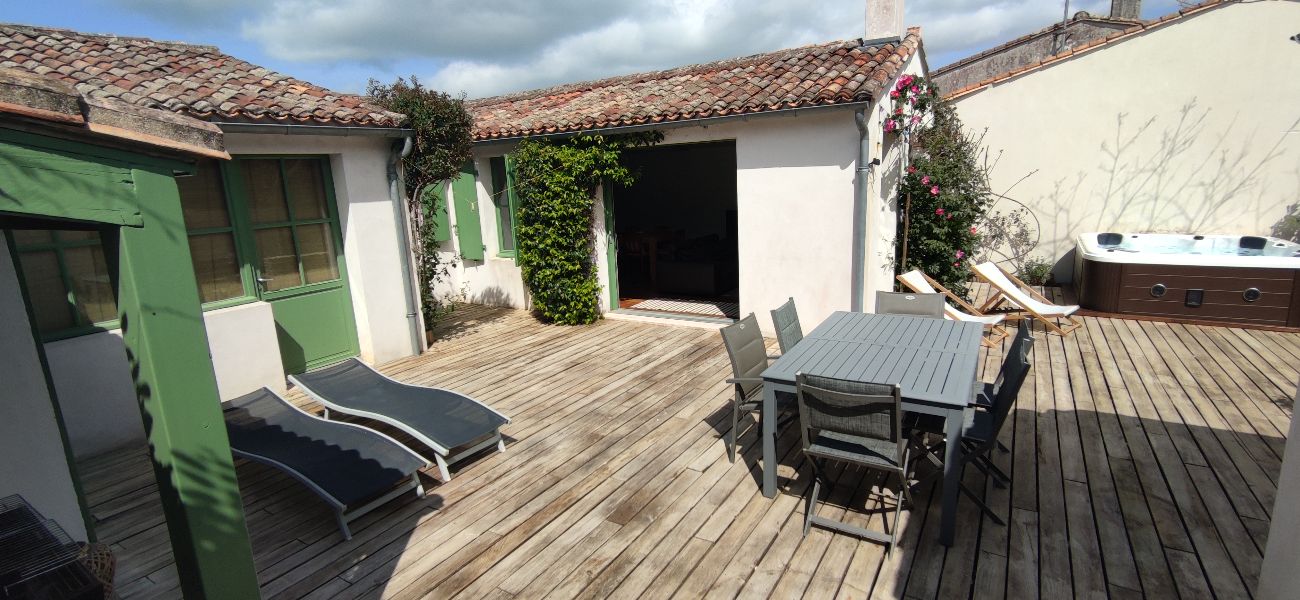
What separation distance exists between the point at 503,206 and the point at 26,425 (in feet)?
22.1

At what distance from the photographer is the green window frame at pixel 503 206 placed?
8.73 m

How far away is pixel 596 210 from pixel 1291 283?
806 centimetres

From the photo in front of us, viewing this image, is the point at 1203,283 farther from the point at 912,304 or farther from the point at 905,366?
the point at 905,366

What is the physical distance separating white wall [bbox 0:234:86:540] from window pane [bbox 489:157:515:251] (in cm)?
625

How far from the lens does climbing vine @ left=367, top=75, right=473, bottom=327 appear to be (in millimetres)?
6645

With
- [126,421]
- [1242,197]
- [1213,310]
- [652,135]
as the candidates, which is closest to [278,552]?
[126,421]

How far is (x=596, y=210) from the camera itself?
828cm

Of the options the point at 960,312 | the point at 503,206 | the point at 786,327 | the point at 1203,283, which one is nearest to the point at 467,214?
the point at 503,206

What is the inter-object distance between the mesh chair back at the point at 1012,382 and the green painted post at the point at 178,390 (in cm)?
338

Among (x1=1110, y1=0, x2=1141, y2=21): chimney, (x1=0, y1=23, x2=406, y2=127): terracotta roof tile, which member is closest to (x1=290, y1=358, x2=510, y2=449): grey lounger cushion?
(x1=0, y1=23, x2=406, y2=127): terracotta roof tile

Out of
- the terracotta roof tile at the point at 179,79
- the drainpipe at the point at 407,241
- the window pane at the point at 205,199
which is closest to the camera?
the terracotta roof tile at the point at 179,79

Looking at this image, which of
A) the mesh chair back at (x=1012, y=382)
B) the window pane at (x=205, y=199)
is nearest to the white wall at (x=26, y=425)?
the window pane at (x=205, y=199)

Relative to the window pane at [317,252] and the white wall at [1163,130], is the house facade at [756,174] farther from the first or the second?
the window pane at [317,252]

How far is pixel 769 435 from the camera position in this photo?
141 inches
